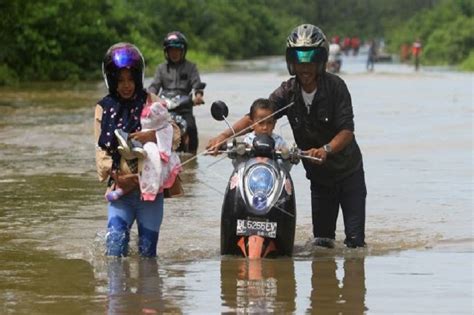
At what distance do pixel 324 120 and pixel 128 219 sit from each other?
5.15 feet

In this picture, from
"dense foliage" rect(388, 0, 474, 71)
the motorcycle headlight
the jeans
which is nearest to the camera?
the jeans

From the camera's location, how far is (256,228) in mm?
8961

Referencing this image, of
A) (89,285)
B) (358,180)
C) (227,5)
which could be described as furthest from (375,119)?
(227,5)

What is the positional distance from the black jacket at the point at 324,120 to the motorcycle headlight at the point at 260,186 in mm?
364

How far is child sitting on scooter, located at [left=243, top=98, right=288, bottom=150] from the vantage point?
910cm

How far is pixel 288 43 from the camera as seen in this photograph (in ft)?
30.0

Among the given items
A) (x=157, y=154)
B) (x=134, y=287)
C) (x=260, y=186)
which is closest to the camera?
(x=134, y=287)

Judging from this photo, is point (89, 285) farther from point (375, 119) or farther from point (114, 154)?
point (375, 119)

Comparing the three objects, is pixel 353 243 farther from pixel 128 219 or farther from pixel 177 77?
pixel 177 77

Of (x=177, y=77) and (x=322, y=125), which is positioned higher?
(x=177, y=77)

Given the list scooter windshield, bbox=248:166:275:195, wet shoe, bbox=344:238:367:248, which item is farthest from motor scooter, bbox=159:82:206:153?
scooter windshield, bbox=248:166:275:195

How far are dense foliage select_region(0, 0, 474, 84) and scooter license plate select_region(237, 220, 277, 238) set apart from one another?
28.6 metres

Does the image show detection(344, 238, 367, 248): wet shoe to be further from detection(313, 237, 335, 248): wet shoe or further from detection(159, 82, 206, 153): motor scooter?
detection(159, 82, 206, 153): motor scooter

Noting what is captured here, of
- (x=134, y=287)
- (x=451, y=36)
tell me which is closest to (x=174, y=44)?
(x=134, y=287)
